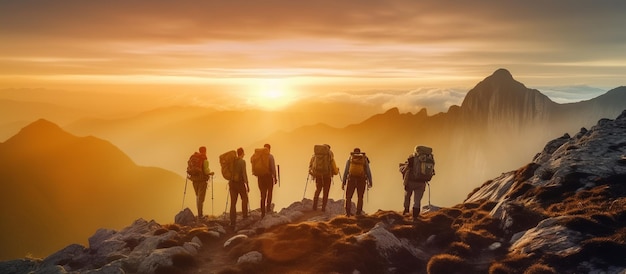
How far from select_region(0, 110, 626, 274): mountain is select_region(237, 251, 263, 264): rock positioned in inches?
2.1

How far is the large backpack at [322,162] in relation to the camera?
30.8m

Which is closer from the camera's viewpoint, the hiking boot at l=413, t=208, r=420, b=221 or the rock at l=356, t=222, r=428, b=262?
the rock at l=356, t=222, r=428, b=262

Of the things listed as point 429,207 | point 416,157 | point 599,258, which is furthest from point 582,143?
point 599,258

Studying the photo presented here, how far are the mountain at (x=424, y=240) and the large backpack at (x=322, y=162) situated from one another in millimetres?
3719

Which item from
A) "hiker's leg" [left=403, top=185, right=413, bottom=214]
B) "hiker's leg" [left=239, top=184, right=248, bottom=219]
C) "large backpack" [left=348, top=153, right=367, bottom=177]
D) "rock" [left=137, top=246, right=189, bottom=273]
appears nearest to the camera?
"rock" [left=137, top=246, right=189, bottom=273]

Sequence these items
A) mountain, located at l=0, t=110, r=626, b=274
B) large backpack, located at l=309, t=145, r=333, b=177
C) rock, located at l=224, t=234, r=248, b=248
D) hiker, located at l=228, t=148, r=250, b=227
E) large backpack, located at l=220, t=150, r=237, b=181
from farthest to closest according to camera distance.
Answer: large backpack, located at l=309, t=145, r=333, b=177, large backpack, located at l=220, t=150, r=237, b=181, hiker, located at l=228, t=148, r=250, b=227, rock, located at l=224, t=234, r=248, b=248, mountain, located at l=0, t=110, r=626, b=274

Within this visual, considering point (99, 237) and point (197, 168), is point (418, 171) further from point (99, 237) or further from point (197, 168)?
point (99, 237)

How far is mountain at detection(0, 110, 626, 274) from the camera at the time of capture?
19.7 metres

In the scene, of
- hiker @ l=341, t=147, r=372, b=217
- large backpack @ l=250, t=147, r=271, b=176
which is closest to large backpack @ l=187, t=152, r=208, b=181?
large backpack @ l=250, t=147, r=271, b=176

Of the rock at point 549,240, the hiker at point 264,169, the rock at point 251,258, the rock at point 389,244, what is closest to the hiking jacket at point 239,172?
the hiker at point 264,169

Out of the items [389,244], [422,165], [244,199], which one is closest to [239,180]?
[244,199]

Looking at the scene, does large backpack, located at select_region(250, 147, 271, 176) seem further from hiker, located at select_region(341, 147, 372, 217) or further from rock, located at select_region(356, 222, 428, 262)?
rock, located at select_region(356, 222, 428, 262)

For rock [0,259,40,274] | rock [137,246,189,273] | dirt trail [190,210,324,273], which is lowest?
rock [0,259,40,274]

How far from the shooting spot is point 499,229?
79.9 feet
